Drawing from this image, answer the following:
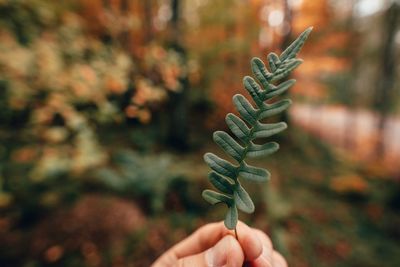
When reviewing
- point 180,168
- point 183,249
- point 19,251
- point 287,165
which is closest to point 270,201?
point 180,168

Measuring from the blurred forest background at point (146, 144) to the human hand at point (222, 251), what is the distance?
1.84m

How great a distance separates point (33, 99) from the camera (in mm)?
3365

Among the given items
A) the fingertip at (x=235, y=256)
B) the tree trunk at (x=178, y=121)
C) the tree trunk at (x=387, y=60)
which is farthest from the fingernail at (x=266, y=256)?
the tree trunk at (x=387, y=60)

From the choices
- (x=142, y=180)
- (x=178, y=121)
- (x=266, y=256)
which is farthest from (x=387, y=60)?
(x=266, y=256)

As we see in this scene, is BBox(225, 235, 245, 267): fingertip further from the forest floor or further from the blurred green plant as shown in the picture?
the forest floor

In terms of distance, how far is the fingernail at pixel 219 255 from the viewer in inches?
37.2

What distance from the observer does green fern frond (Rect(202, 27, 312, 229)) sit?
0.69 metres

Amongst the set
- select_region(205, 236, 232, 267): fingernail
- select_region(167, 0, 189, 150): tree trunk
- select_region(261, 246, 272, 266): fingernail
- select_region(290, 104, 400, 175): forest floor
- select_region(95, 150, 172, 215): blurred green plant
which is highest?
select_region(205, 236, 232, 267): fingernail

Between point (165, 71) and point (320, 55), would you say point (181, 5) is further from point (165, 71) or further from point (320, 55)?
point (320, 55)

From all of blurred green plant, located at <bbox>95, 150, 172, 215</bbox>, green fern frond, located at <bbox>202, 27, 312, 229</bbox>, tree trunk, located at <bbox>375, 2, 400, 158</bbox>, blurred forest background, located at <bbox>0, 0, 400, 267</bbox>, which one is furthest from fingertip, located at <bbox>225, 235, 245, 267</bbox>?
tree trunk, located at <bbox>375, 2, 400, 158</bbox>

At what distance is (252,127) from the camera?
0.74m

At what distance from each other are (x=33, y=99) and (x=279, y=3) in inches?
397

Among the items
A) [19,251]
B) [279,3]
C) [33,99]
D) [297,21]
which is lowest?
[19,251]

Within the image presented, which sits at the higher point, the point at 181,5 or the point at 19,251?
the point at 181,5
